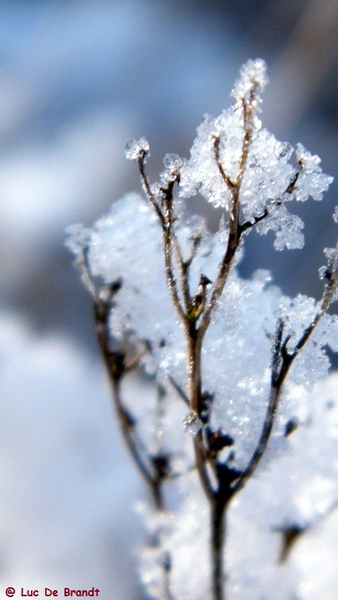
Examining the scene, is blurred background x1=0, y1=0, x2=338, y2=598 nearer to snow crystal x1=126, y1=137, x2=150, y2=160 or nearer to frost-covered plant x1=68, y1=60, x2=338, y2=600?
Answer: frost-covered plant x1=68, y1=60, x2=338, y2=600

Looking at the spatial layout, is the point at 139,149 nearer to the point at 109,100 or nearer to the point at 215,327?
the point at 215,327

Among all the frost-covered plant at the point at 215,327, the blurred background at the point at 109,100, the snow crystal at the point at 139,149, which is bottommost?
the frost-covered plant at the point at 215,327

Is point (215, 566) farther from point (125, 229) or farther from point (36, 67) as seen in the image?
point (36, 67)

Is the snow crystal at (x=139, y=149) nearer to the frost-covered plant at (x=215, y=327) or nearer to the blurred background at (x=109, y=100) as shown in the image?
the frost-covered plant at (x=215, y=327)

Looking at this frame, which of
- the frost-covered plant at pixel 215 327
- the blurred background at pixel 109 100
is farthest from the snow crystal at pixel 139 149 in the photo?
the blurred background at pixel 109 100

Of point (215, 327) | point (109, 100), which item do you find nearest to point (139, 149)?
point (215, 327)

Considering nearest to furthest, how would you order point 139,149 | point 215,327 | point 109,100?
point 139,149
point 215,327
point 109,100
